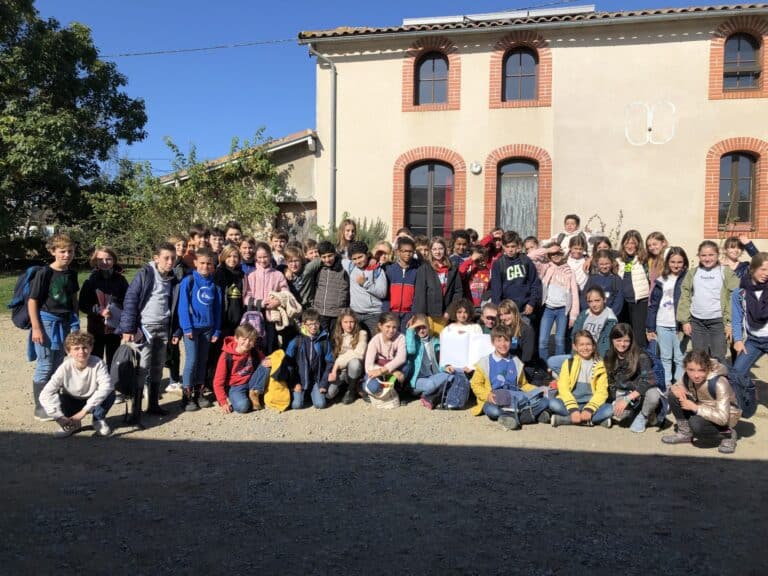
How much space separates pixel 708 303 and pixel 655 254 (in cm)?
105

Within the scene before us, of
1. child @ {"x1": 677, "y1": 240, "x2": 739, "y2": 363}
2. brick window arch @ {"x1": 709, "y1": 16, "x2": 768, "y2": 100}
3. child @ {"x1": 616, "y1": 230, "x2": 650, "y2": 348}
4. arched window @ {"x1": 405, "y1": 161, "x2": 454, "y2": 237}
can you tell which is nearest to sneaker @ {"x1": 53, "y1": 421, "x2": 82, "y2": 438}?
child @ {"x1": 616, "y1": 230, "x2": 650, "y2": 348}

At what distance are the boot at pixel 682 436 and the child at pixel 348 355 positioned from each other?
112 inches

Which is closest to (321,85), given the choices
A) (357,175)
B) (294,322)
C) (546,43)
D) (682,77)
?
(357,175)

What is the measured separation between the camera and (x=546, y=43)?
12.8 m

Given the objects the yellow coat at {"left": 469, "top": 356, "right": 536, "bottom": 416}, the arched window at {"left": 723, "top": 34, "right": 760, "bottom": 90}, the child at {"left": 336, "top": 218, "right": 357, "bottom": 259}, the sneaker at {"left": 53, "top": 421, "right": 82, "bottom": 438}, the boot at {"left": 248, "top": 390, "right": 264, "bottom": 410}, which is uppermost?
the arched window at {"left": 723, "top": 34, "right": 760, "bottom": 90}

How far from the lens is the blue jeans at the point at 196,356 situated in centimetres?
580

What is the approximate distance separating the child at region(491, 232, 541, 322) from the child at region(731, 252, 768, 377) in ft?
6.48

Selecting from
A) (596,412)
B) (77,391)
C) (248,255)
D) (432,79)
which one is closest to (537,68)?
(432,79)

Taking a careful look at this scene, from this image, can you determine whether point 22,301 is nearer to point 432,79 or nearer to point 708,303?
point 708,303

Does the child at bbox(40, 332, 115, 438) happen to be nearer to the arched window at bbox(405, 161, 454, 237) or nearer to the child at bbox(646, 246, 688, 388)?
the child at bbox(646, 246, 688, 388)

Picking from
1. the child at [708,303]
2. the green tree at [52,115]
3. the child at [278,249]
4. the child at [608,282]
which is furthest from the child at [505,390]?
the green tree at [52,115]

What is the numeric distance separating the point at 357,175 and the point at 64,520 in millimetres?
10975

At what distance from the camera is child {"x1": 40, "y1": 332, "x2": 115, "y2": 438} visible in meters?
5.05

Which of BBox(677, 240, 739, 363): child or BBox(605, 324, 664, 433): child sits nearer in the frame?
BBox(605, 324, 664, 433): child
